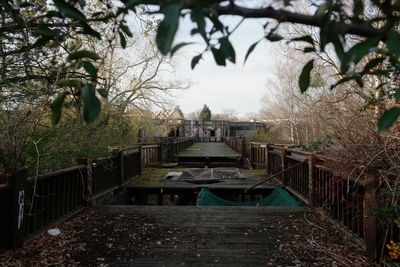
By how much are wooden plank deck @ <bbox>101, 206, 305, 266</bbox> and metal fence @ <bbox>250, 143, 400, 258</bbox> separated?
48 centimetres

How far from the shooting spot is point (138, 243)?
10.3 feet

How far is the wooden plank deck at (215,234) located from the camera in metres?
2.73

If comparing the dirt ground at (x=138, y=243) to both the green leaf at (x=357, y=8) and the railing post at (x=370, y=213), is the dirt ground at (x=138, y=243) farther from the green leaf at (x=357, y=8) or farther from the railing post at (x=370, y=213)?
the green leaf at (x=357, y=8)

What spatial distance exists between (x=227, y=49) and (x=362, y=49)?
0.36 m

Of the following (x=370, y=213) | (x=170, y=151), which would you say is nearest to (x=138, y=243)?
(x=370, y=213)

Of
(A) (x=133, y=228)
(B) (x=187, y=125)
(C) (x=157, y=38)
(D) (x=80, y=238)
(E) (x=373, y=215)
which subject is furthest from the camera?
(B) (x=187, y=125)

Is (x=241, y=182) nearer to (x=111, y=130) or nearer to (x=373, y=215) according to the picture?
(x=111, y=130)

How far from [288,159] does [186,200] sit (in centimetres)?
294

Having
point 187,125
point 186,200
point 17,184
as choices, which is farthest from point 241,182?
point 187,125

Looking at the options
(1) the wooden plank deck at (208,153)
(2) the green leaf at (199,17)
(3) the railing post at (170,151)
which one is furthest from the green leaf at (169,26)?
(1) the wooden plank deck at (208,153)

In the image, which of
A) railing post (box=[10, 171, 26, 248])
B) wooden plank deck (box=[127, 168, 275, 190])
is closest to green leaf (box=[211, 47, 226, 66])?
railing post (box=[10, 171, 26, 248])

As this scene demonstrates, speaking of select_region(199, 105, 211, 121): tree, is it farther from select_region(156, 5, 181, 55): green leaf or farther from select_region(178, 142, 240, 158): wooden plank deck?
select_region(156, 5, 181, 55): green leaf

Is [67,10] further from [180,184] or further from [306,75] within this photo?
[180,184]

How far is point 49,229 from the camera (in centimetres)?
336
